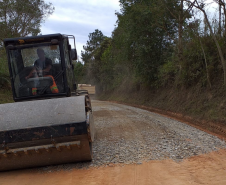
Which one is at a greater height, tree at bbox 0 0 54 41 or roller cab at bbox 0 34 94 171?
tree at bbox 0 0 54 41

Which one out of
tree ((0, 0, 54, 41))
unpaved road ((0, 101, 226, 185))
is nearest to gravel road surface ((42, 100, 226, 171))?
unpaved road ((0, 101, 226, 185))

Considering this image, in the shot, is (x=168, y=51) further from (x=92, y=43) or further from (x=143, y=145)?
(x=92, y=43)

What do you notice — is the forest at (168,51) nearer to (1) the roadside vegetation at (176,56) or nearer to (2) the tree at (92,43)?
(1) the roadside vegetation at (176,56)

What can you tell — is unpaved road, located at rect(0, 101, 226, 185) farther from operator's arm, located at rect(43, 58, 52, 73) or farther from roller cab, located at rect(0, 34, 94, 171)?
operator's arm, located at rect(43, 58, 52, 73)

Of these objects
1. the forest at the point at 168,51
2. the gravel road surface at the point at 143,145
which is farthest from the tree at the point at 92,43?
the gravel road surface at the point at 143,145

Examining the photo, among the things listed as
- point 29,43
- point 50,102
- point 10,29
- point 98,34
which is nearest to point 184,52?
point 29,43

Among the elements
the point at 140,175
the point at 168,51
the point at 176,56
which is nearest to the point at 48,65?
the point at 140,175

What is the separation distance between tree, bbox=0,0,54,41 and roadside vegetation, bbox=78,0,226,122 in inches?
331

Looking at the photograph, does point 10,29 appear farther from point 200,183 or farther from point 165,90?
point 200,183

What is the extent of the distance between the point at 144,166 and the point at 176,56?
45.0 ft

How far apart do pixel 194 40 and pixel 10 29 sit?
15959mm

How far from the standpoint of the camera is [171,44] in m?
21.1

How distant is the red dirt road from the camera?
480 centimetres

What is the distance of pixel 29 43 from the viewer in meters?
7.20
